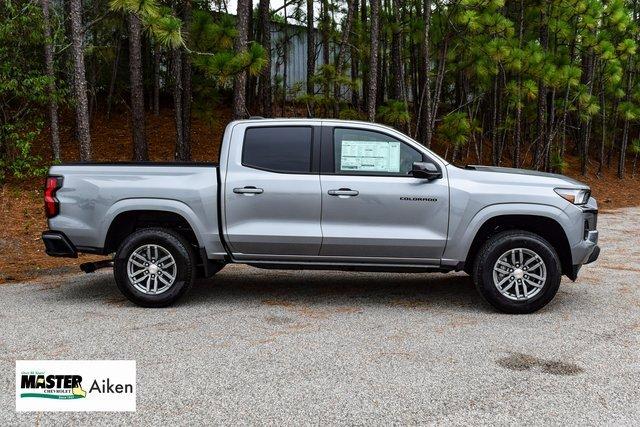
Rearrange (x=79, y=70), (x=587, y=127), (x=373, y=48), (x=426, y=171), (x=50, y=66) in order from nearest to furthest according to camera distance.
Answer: (x=426, y=171) → (x=79, y=70) → (x=373, y=48) → (x=50, y=66) → (x=587, y=127)

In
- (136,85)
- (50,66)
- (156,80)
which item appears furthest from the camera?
(156,80)

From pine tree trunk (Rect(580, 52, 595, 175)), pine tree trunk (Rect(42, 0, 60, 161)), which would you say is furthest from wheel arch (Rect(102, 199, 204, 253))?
pine tree trunk (Rect(580, 52, 595, 175))

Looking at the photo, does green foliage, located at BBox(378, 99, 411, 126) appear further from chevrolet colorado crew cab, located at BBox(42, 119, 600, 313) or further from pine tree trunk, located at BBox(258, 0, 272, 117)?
chevrolet colorado crew cab, located at BBox(42, 119, 600, 313)

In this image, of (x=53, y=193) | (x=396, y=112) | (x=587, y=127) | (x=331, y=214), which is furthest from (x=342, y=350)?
(x=587, y=127)

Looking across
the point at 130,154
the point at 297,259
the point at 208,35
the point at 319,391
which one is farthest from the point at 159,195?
the point at 130,154

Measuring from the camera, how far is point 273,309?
5.88 metres

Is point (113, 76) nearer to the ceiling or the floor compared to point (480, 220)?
nearer to the ceiling

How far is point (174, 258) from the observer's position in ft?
19.2

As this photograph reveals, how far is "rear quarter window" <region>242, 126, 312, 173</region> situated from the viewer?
5957 millimetres

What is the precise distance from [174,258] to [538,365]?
3595 mm

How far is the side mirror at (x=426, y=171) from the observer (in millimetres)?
5617

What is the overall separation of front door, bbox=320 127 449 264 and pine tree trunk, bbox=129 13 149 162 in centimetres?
1071

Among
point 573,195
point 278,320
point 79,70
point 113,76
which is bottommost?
point 278,320

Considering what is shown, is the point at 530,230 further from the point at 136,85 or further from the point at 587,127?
the point at 587,127
